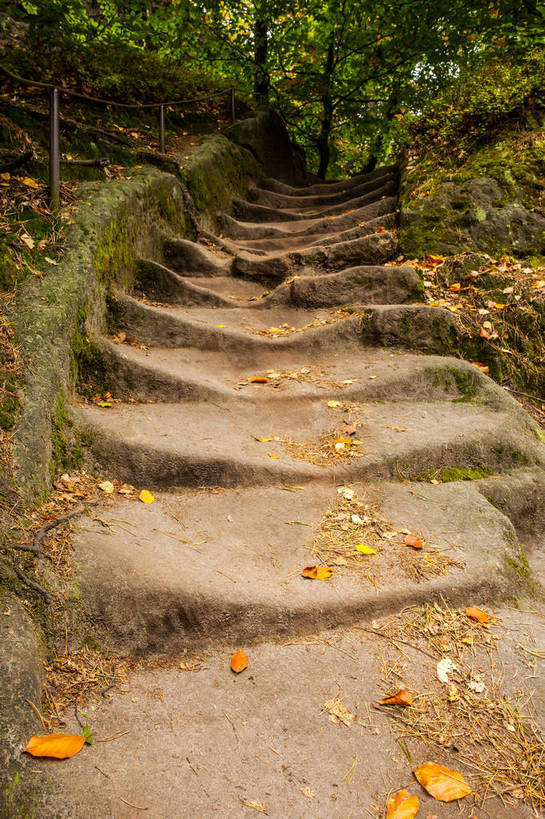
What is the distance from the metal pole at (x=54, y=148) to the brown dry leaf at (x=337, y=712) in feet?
11.3

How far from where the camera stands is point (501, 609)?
219 cm

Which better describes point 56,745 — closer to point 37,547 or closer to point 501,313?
point 37,547

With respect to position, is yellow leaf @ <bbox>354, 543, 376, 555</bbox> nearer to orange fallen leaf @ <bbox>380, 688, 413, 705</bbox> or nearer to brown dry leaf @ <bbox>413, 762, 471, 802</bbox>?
orange fallen leaf @ <bbox>380, 688, 413, 705</bbox>

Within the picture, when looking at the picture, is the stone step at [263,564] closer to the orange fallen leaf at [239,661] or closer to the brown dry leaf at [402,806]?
the orange fallen leaf at [239,661]

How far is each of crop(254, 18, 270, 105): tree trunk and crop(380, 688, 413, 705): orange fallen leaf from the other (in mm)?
10599

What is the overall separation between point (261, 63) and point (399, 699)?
11103 millimetres

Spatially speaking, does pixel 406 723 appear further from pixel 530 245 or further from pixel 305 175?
pixel 305 175

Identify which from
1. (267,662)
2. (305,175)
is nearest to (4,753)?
(267,662)

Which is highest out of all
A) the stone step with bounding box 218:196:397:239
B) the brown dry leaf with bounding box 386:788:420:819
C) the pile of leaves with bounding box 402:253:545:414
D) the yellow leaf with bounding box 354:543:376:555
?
the stone step with bounding box 218:196:397:239

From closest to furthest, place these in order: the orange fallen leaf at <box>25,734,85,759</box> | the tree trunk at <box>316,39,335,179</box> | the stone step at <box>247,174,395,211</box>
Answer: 1. the orange fallen leaf at <box>25,734,85,759</box>
2. the stone step at <box>247,174,395,211</box>
3. the tree trunk at <box>316,39,335,179</box>

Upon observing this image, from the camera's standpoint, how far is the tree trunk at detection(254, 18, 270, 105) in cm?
919

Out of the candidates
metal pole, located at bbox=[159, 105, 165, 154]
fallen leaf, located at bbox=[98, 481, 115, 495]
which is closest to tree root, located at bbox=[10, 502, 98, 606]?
fallen leaf, located at bbox=[98, 481, 115, 495]

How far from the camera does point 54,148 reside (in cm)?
332

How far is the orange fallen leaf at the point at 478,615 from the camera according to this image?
2090 millimetres
